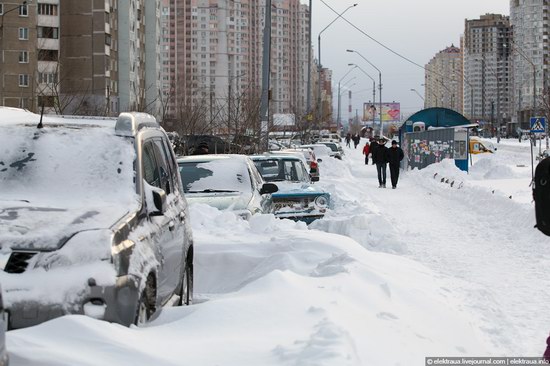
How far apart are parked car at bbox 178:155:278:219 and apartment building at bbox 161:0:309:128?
404ft

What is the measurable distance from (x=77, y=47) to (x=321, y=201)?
3105 inches

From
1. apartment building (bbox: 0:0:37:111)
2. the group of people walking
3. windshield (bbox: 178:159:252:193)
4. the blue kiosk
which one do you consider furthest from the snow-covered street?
apartment building (bbox: 0:0:37:111)

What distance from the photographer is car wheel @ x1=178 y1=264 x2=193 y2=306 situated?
309 inches

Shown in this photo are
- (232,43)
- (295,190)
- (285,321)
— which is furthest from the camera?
(232,43)

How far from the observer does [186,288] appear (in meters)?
8.18

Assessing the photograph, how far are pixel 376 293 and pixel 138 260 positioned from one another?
9.68 feet

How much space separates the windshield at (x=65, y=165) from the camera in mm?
6543

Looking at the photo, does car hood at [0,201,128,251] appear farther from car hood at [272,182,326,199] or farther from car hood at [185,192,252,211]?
car hood at [272,182,326,199]

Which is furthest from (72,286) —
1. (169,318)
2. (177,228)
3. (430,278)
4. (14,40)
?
(14,40)

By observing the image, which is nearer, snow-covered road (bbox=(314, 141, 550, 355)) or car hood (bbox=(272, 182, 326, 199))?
snow-covered road (bbox=(314, 141, 550, 355))

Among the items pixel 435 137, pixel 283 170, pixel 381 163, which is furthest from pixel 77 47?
pixel 283 170

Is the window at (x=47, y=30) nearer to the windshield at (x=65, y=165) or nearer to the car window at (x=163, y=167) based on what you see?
the car window at (x=163, y=167)

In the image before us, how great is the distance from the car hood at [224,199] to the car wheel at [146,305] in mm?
6986

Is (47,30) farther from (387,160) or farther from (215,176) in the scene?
(215,176)
